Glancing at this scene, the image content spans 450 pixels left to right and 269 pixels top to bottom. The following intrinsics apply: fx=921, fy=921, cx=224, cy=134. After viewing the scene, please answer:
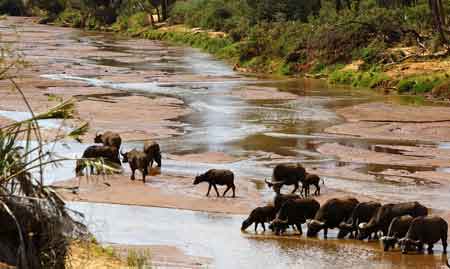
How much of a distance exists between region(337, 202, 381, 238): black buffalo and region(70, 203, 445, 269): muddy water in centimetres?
30

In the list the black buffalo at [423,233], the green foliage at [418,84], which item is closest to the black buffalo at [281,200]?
the black buffalo at [423,233]

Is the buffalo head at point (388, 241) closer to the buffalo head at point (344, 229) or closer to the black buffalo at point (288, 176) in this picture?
the buffalo head at point (344, 229)

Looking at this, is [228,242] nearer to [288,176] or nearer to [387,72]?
[288,176]

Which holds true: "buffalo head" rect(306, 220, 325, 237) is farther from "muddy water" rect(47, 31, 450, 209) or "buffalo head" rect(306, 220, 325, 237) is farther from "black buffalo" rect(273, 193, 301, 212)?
"muddy water" rect(47, 31, 450, 209)

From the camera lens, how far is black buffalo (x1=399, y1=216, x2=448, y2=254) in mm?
15406

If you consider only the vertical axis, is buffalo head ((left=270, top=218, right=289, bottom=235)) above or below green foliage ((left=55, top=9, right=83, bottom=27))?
below

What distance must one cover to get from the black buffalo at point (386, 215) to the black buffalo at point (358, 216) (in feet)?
0.67

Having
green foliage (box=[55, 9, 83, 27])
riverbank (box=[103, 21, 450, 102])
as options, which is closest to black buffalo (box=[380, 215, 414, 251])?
riverbank (box=[103, 21, 450, 102])

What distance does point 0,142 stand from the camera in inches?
442

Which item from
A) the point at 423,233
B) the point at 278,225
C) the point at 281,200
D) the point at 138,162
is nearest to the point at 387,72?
the point at 138,162

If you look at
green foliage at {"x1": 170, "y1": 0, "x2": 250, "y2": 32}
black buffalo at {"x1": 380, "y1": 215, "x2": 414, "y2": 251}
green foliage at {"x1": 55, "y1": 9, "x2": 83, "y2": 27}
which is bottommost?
black buffalo at {"x1": 380, "y1": 215, "x2": 414, "y2": 251}

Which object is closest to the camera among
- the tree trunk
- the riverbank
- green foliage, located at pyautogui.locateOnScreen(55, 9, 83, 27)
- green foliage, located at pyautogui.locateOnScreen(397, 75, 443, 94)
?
green foliage, located at pyautogui.locateOnScreen(397, 75, 443, 94)

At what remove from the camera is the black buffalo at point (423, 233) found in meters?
15.4

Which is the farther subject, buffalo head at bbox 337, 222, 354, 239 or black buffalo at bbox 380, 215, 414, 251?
buffalo head at bbox 337, 222, 354, 239
